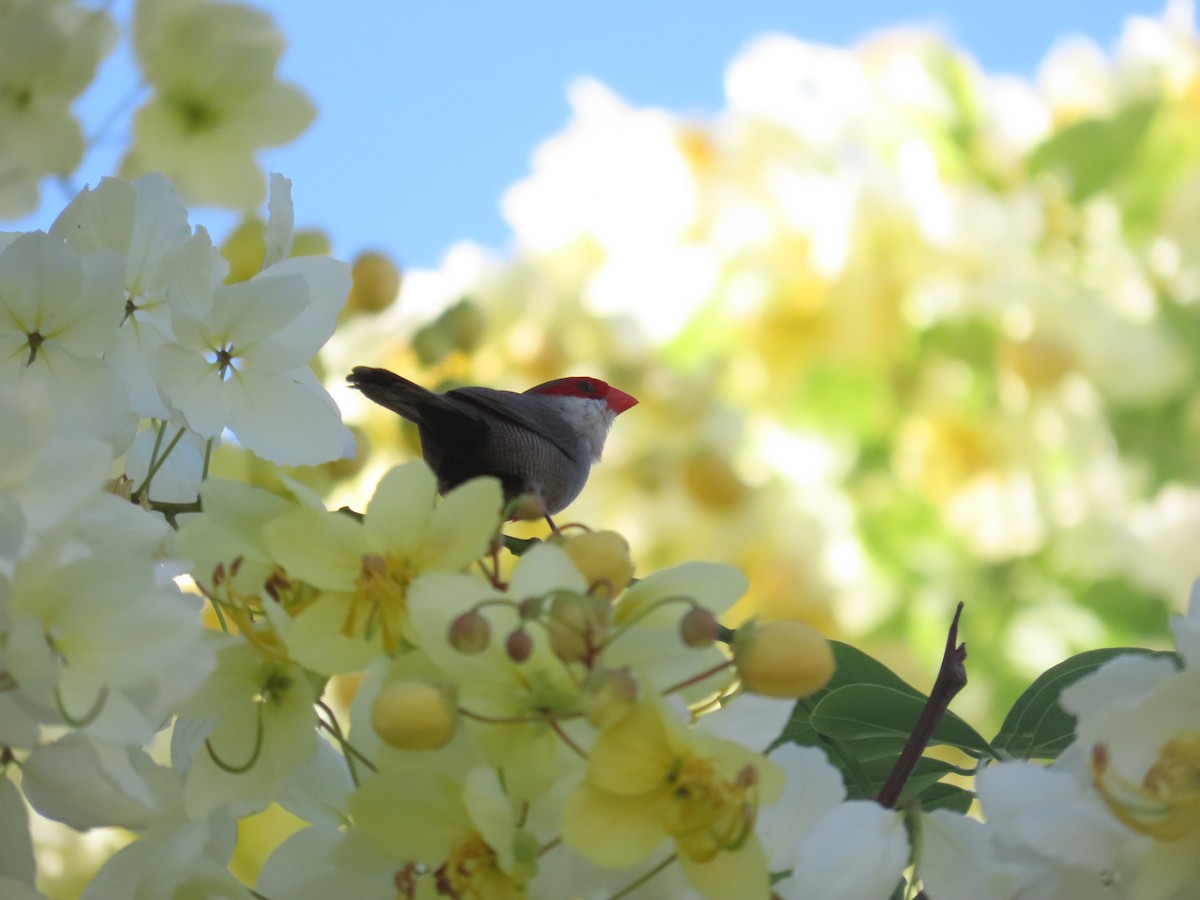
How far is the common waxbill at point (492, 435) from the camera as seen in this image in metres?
0.84

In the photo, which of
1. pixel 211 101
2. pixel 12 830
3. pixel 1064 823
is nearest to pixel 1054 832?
pixel 1064 823

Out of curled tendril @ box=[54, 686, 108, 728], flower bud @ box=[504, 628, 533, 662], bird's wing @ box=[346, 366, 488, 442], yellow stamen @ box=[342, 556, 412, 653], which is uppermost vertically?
bird's wing @ box=[346, 366, 488, 442]

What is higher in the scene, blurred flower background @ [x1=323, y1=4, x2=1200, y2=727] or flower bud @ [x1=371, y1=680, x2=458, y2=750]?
blurred flower background @ [x1=323, y1=4, x2=1200, y2=727]

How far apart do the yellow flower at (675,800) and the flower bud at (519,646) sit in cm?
3

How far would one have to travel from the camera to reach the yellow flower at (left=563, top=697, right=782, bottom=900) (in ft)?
1.23

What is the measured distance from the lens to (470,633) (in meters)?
0.38

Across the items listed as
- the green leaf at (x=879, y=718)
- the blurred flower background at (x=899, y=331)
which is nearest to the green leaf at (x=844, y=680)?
the green leaf at (x=879, y=718)

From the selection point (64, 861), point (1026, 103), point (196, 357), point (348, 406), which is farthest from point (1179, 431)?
point (196, 357)

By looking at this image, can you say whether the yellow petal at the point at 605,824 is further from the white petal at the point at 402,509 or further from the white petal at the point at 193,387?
the white petal at the point at 193,387

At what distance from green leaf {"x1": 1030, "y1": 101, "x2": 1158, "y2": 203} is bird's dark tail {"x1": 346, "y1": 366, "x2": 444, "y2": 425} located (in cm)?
180

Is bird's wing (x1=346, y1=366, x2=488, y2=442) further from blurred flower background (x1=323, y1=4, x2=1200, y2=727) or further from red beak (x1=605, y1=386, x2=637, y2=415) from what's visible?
blurred flower background (x1=323, y1=4, x2=1200, y2=727)

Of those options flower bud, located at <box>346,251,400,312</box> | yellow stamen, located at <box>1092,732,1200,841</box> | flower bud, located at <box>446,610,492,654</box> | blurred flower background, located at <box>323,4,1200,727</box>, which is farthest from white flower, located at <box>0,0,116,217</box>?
blurred flower background, located at <box>323,4,1200,727</box>

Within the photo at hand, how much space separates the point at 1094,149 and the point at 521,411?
1769mm

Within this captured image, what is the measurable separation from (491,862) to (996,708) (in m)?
1.71
